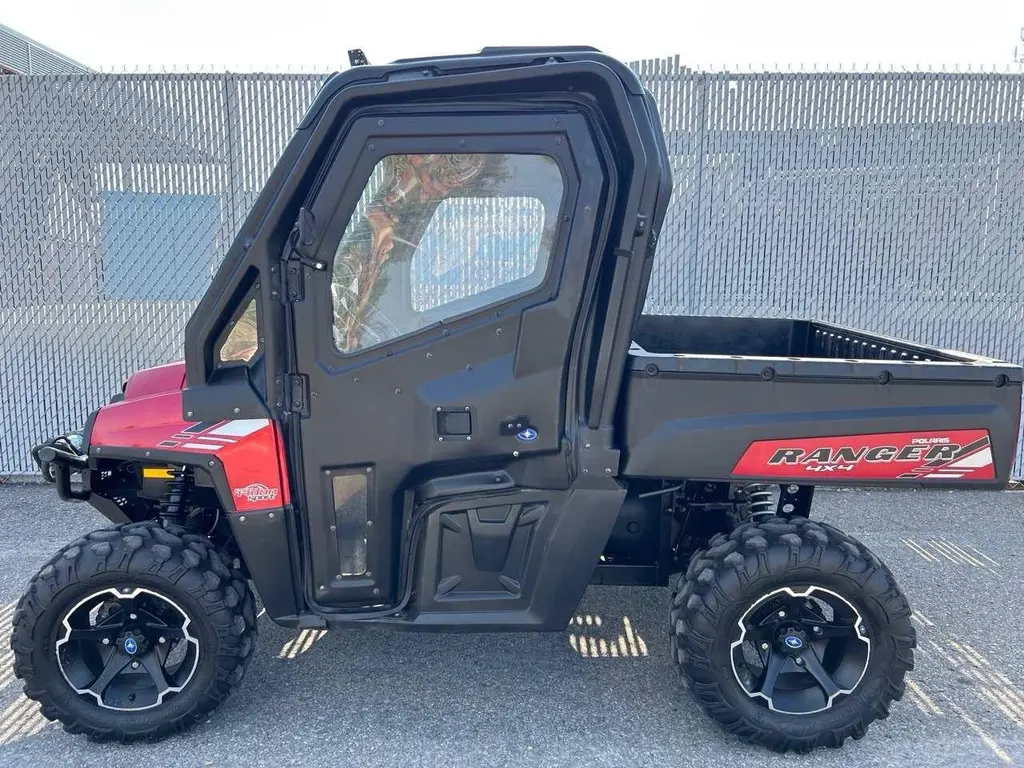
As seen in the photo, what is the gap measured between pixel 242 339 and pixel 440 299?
683 mm

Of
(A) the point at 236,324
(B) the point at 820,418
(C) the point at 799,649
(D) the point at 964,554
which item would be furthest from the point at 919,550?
(A) the point at 236,324

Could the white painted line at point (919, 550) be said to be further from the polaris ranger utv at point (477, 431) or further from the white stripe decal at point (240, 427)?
the white stripe decal at point (240, 427)

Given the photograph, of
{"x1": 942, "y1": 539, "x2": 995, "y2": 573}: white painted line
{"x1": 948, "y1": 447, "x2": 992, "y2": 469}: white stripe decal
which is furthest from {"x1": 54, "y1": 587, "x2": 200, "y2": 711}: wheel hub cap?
{"x1": 942, "y1": 539, "x2": 995, "y2": 573}: white painted line

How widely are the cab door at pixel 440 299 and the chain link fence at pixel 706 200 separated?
3.42 m

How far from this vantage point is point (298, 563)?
275cm

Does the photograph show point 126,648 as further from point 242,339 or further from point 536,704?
point 536,704

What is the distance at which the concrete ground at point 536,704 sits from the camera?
8.64ft

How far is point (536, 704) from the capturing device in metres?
2.93

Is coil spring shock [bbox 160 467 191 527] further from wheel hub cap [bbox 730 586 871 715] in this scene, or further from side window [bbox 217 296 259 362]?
wheel hub cap [bbox 730 586 871 715]

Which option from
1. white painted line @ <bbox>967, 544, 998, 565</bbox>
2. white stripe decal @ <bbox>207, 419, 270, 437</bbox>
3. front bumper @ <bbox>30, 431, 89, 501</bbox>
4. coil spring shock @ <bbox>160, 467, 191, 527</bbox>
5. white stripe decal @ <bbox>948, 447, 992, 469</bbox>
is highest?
white stripe decal @ <bbox>207, 419, 270, 437</bbox>

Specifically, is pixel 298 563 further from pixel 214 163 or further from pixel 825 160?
pixel 825 160

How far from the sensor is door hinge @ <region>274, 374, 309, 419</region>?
8.45 feet

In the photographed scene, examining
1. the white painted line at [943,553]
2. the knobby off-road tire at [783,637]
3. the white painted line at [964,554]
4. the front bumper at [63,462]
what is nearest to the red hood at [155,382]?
the front bumper at [63,462]

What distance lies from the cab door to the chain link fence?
342 cm
